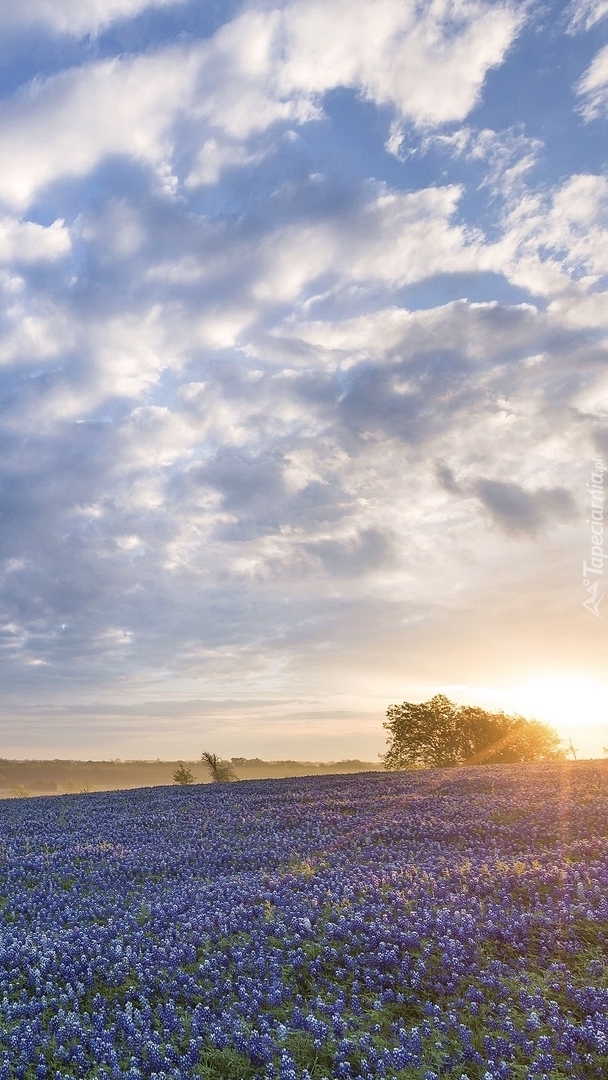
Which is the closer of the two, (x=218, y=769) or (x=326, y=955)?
(x=326, y=955)

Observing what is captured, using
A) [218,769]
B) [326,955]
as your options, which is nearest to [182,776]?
[218,769]

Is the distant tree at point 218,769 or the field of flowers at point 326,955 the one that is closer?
the field of flowers at point 326,955

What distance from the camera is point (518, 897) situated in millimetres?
9055

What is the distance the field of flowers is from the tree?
3670 cm

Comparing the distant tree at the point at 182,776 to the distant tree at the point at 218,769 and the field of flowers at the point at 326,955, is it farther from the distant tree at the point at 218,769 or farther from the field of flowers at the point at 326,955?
the field of flowers at the point at 326,955

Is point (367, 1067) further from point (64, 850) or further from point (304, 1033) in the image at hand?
point (64, 850)

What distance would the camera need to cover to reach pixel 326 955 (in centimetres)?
812

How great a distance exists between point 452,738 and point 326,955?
44.3m

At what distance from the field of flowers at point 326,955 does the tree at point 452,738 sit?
120ft

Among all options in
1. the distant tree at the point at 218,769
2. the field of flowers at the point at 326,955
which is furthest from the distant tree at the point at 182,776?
the field of flowers at the point at 326,955

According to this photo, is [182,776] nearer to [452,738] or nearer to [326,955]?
[452,738]

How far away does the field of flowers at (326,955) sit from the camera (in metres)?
6.48

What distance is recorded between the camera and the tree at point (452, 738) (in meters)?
50.1

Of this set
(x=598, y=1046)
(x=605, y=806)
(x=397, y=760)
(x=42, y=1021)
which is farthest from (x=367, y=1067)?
(x=397, y=760)
